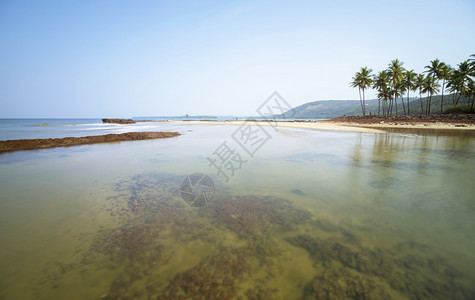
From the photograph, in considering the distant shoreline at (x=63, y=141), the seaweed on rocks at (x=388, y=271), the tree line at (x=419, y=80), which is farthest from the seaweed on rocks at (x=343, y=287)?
the tree line at (x=419, y=80)

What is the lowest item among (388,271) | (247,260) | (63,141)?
(388,271)

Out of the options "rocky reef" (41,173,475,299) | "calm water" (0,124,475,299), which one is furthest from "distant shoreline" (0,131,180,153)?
"rocky reef" (41,173,475,299)

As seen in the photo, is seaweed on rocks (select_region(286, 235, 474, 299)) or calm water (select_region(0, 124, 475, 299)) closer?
seaweed on rocks (select_region(286, 235, 474, 299))

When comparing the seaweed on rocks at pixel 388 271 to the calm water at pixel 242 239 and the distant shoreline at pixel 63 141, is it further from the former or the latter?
the distant shoreline at pixel 63 141

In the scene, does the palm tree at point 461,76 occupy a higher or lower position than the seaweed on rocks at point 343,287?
higher

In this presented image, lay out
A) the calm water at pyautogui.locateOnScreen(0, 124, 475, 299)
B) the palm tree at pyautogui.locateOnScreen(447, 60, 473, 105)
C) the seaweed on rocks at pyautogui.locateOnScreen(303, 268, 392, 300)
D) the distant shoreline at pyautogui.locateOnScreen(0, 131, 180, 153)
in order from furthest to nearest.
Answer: the palm tree at pyautogui.locateOnScreen(447, 60, 473, 105) < the distant shoreline at pyautogui.locateOnScreen(0, 131, 180, 153) < the calm water at pyautogui.locateOnScreen(0, 124, 475, 299) < the seaweed on rocks at pyautogui.locateOnScreen(303, 268, 392, 300)

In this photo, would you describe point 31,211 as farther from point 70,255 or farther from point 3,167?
point 3,167

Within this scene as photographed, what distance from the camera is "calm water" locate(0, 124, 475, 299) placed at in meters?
2.50

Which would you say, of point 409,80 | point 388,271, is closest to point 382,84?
point 409,80

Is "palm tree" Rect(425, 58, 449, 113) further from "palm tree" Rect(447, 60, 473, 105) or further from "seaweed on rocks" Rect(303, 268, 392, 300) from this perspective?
"seaweed on rocks" Rect(303, 268, 392, 300)

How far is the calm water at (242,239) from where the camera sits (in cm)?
250

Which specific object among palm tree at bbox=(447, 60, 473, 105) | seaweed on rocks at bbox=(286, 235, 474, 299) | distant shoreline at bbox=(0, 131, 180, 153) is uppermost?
palm tree at bbox=(447, 60, 473, 105)

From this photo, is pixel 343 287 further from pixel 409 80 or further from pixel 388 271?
pixel 409 80

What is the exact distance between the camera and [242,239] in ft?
11.5
